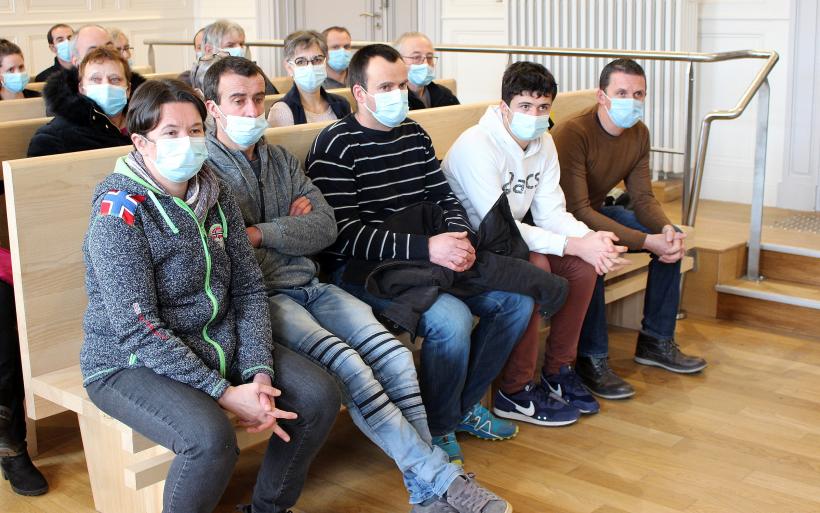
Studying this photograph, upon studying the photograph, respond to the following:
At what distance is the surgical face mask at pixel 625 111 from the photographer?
11.5 ft

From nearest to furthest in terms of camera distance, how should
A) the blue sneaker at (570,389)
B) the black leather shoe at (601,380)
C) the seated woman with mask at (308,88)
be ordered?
the blue sneaker at (570,389), the black leather shoe at (601,380), the seated woman with mask at (308,88)

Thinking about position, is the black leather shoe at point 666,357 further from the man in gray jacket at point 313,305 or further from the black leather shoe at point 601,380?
the man in gray jacket at point 313,305

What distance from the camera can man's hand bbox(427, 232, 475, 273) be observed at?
283cm

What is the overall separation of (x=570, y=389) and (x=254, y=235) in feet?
4.00

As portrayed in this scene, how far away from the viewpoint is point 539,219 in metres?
3.33

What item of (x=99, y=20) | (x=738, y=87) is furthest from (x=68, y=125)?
(x=99, y=20)

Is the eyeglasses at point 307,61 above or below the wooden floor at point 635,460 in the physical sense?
above

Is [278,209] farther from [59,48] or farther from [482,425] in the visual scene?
[59,48]

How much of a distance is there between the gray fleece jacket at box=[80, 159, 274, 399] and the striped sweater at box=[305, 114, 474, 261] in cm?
51

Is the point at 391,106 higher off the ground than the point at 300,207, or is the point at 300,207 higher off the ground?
the point at 391,106

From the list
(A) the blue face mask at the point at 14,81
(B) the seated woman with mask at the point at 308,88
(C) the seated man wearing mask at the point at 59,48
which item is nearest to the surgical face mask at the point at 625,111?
(B) the seated woman with mask at the point at 308,88

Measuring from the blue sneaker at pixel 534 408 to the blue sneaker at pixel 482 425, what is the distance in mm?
122

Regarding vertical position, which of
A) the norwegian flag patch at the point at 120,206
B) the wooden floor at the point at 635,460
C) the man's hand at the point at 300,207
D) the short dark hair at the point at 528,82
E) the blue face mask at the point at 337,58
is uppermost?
the blue face mask at the point at 337,58

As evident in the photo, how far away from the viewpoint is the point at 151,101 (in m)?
2.24
